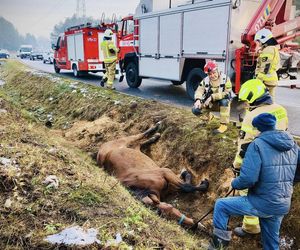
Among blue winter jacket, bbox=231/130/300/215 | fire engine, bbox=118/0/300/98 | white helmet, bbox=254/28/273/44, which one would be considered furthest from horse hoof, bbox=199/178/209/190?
fire engine, bbox=118/0/300/98

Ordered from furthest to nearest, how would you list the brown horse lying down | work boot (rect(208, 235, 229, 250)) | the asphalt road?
the asphalt road < the brown horse lying down < work boot (rect(208, 235, 229, 250))

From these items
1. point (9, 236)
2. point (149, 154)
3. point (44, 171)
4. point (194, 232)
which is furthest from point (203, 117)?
point (9, 236)

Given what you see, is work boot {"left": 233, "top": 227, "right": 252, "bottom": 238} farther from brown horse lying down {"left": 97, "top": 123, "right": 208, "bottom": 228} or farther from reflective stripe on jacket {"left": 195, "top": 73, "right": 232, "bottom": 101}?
reflective stripe on jacket {"left": 195, "top": 73, "right": 232, "bottom": 101}

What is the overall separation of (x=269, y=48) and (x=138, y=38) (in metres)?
6.20

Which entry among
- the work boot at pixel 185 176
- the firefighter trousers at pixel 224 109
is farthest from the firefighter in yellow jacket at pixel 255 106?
the firefighter trousers at pixel 224 109

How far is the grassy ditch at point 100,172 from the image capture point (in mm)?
2754

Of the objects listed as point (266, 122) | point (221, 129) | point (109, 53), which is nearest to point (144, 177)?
point (221, 129)

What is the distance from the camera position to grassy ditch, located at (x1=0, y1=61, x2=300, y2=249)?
2754 mm

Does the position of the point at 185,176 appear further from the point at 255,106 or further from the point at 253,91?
the point at 253,91

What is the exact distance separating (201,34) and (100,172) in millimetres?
5367

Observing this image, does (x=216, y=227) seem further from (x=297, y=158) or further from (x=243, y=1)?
(x=243, y=1)

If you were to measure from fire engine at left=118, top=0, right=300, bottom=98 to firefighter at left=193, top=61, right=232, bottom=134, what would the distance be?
6.40ft

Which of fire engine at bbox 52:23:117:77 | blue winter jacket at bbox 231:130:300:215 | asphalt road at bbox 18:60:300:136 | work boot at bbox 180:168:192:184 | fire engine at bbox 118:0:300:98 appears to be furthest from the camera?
fire engine at bbox 52:23:117:77

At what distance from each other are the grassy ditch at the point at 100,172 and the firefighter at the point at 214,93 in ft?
1.19
